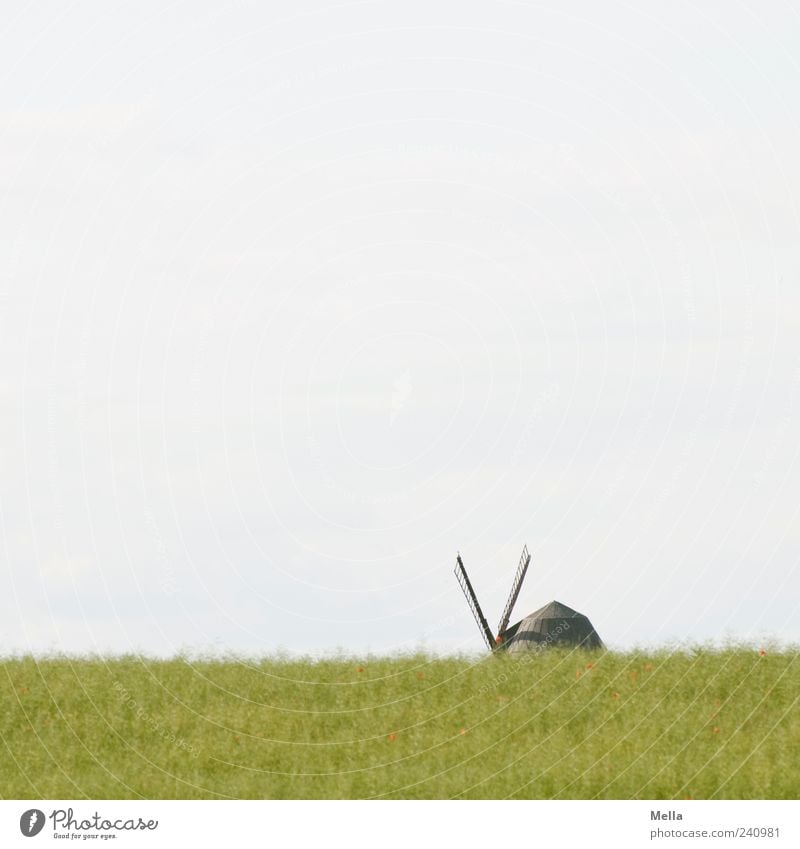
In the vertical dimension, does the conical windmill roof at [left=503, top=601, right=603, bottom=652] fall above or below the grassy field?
above

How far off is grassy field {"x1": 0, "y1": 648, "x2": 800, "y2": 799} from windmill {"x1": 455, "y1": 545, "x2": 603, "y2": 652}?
5.03m

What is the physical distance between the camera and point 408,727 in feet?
109
